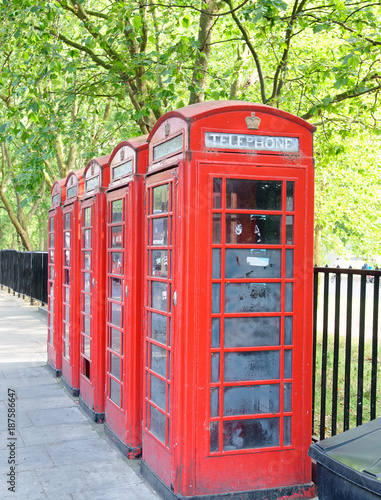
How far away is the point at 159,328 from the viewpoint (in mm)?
4398

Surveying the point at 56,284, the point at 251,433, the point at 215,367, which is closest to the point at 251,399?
the point at 251,433

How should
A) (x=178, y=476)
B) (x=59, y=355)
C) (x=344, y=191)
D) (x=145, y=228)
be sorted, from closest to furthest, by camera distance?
(x=178, y=476)
(x=145, y=228)
(x=59, y=355)
(x=344, y=191)

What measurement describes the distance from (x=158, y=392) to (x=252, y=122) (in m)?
2.09

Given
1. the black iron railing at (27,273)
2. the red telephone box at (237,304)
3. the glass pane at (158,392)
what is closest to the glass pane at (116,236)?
the red telephone box at (237,304)

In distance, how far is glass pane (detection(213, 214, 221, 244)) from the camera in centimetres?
395

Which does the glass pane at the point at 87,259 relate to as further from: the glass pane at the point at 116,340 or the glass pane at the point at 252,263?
the glass pane at the point at 252,263

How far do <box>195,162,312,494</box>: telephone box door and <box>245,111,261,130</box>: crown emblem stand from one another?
0.30m

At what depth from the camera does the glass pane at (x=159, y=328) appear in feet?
14.1

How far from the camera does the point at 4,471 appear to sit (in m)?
4.70

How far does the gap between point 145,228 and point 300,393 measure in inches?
68.2

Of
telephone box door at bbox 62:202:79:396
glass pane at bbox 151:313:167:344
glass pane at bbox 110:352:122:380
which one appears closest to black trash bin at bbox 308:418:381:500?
glass pane at bbox 151:313:167:344

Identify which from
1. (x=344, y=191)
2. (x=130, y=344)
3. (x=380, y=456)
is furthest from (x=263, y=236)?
(x=344, y=191)

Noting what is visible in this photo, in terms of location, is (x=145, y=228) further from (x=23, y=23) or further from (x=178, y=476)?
(x=23, y=23)

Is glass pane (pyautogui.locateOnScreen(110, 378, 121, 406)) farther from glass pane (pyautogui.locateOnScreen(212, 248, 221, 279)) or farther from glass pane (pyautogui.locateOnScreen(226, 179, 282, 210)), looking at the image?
glass pane (pyautogui.locateOnScreen(226, 179, 282, 210))
